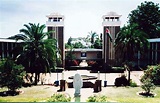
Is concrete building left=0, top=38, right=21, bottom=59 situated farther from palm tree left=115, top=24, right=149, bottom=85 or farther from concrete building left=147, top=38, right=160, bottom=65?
concrete building left=147, top=38, right=160, bottom=65

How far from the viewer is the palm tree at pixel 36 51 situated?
593 inches

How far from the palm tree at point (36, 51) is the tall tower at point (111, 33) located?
11.6m

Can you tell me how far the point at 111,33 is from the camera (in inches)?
1027

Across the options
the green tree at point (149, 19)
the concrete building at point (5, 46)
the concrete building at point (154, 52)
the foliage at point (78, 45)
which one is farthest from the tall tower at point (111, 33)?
the foliage at point (78, 45)

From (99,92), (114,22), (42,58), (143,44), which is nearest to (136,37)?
(143,44)

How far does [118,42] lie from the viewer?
17.8 metres

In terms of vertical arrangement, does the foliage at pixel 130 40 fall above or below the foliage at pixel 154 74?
above

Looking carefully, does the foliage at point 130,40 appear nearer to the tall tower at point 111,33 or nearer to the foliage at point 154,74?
the foliage at point 154,74

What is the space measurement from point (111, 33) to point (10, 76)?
15760mm

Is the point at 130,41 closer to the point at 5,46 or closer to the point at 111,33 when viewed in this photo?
the point at 111,33

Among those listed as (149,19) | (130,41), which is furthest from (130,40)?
(149,19)

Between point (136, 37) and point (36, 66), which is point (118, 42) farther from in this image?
point (36, 66)

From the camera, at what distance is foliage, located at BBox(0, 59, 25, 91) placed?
41.4ft

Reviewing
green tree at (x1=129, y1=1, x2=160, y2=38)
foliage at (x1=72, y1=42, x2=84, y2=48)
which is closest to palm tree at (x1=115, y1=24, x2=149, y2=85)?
green tree at (x1=129, y1=1, x2=160, y2=38)
